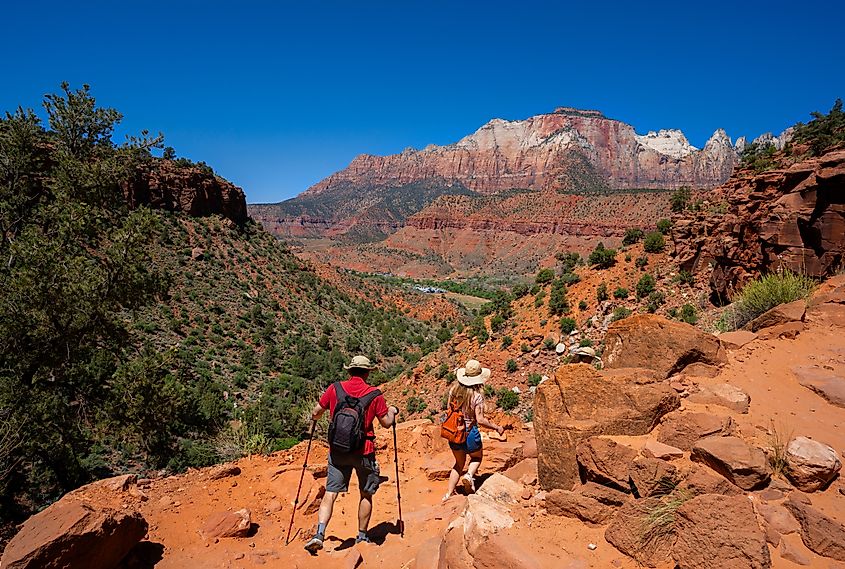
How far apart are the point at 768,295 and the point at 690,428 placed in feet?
22.8

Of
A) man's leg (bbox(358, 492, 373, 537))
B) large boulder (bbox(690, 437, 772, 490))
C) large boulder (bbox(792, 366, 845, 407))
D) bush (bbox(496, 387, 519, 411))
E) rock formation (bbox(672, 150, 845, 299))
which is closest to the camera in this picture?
large boulder (bbox(690, 437, 772, 490))

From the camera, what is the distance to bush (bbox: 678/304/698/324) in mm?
13872

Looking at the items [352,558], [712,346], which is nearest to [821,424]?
[712,346]

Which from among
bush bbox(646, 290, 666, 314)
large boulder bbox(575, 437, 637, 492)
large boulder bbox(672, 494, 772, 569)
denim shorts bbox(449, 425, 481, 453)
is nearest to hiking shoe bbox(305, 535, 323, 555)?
denim shorts bbox(449, 425, 481, 453)

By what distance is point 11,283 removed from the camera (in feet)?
33.2

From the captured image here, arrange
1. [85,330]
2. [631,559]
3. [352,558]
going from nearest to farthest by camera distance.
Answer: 1. [631,559]
2. [352,558]
3. [85,330]

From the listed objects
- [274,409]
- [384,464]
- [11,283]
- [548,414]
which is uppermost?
[11,283]

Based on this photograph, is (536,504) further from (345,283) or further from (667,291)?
(345,283)

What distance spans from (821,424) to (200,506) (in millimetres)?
8048

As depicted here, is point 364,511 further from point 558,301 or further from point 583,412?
point 558,301

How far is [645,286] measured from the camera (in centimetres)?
1864

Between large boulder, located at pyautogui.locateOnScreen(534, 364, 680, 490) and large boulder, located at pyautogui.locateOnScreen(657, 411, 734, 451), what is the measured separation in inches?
7.3

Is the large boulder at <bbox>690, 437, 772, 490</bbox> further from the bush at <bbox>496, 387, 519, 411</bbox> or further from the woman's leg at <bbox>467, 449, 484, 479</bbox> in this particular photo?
the bush at <bbox>496, 387, 519, 411</bbox>

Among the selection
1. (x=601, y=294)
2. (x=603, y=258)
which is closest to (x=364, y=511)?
(x=601, y=294)
